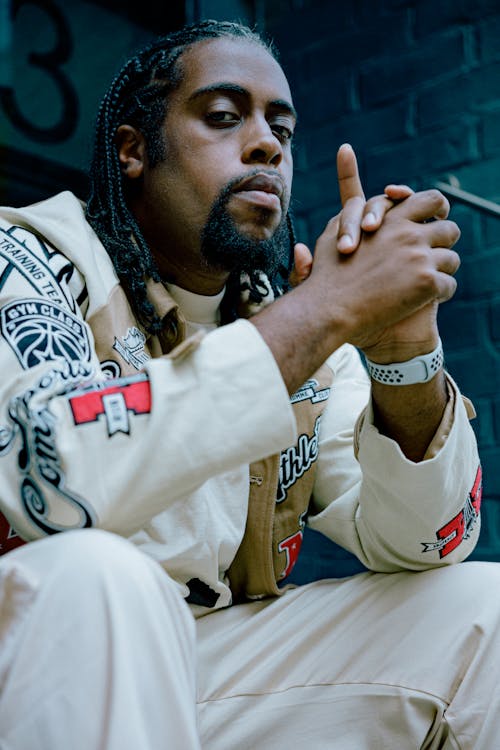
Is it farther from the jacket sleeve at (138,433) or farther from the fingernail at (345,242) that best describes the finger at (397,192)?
the jacket sleeve at (138,433)

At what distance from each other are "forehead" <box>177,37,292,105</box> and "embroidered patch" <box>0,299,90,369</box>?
32.0 inches

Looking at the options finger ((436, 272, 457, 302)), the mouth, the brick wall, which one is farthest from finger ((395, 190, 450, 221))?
the brick wall

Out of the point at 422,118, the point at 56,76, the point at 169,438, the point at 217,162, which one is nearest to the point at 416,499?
the point at 169,438

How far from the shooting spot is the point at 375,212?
1.49 m

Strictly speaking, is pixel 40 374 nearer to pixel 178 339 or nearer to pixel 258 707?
pixel 178 339

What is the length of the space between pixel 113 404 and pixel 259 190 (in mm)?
A: 900

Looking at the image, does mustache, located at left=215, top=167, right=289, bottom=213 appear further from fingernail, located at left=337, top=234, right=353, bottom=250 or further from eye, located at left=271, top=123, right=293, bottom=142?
fingernail, located at left=337, top=234, right=353, bottom=250

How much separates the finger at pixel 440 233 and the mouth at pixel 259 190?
1.83ft

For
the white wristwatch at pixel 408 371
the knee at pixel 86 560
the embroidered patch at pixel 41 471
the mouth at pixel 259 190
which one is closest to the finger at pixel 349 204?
the white wristwatch at pixel 408 371

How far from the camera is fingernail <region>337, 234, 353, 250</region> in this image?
1421 millimetres

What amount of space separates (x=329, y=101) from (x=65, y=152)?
0.88 m

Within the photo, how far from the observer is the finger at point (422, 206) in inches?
58.9

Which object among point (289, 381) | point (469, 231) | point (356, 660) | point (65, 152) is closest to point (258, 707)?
point (356, 660)

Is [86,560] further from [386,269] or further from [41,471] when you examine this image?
[386,269]
